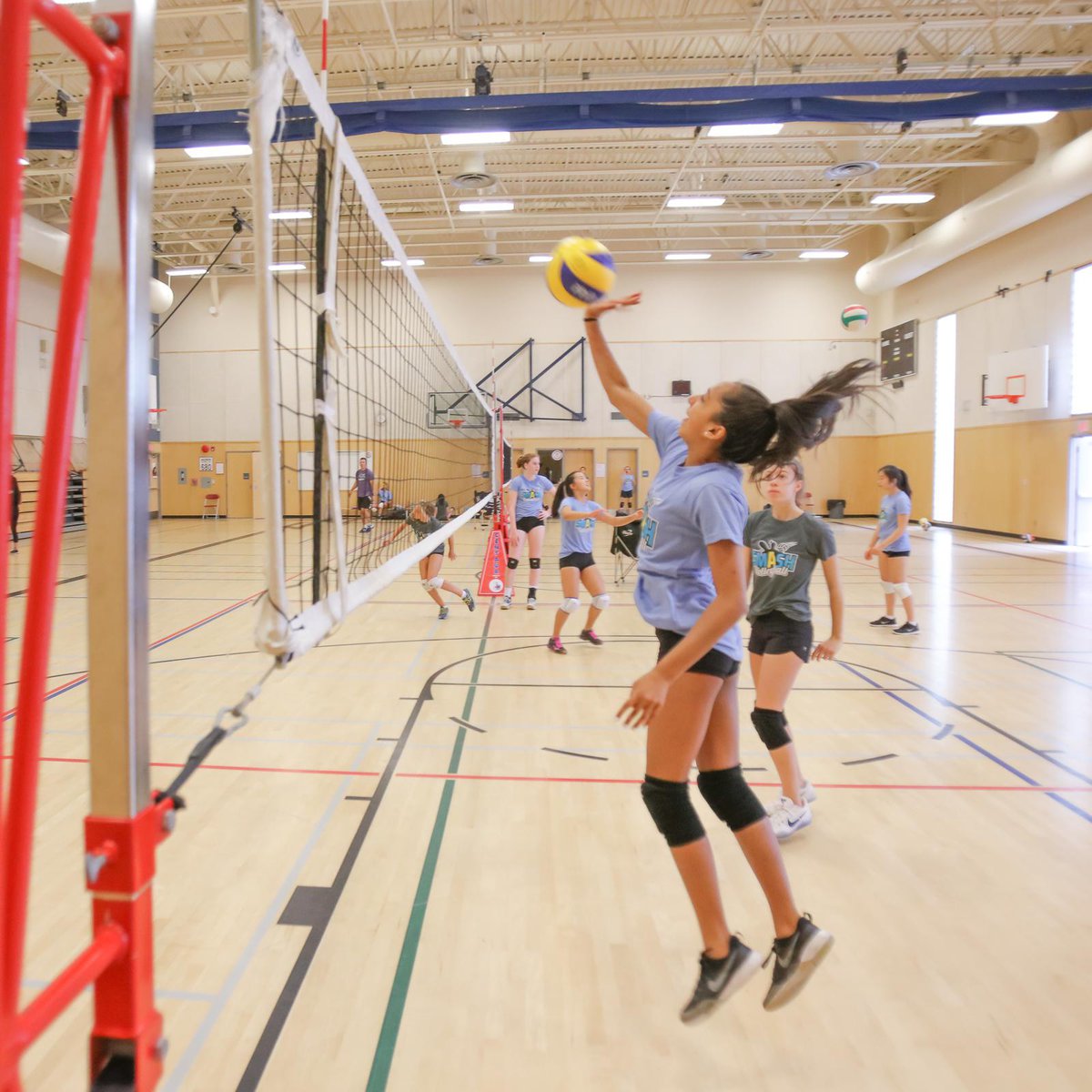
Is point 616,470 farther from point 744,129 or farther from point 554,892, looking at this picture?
point 554,892

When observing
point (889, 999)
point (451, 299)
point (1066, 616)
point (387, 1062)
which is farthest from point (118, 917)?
point (451, 299)

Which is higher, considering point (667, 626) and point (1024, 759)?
point (667, 626)

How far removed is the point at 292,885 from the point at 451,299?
2168cm

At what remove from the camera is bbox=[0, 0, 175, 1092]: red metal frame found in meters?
0.90

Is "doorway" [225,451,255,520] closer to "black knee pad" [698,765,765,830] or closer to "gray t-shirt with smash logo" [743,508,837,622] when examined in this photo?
"gray t-shirt with smash logo" [743,508,837,622]

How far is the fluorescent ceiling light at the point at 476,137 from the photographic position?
446 inches

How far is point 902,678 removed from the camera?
5.78 m

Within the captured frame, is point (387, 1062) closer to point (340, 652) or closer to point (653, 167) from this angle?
point (340, 652)

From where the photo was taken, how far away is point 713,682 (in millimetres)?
2098

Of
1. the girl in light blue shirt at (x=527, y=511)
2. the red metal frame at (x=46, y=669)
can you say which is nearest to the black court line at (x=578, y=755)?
the red metal frame at (x=46, y=669)

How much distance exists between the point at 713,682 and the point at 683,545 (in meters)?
0.39

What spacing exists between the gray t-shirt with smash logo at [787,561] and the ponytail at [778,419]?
0.95 m

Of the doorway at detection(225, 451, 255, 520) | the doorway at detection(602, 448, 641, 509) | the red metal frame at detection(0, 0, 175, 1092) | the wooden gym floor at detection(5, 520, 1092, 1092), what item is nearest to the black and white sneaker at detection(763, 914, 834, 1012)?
the wooden gym floor at detection(5, 520, 1092, 1092)

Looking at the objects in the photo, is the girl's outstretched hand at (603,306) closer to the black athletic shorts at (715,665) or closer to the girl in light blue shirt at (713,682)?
the girl in light blue shirt at (713,682)
